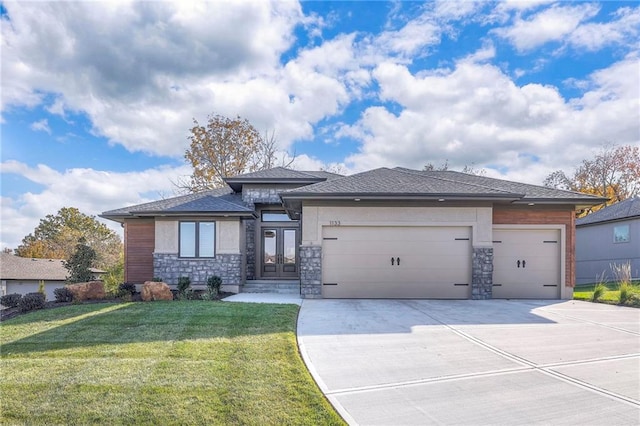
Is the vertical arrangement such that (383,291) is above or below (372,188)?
below

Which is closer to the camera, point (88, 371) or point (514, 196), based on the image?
point (88, 371)

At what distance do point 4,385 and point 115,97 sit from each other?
36.3 feet

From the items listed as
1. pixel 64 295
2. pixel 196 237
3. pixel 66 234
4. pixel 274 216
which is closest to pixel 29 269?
pixel 66 234

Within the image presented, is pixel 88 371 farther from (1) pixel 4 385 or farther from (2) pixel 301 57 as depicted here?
(2) pixel 301 57

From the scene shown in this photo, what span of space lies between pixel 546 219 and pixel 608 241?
35.1 feet

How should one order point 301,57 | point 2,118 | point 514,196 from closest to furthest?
1. point 2,118
2. point 514,196
3. point 301,57

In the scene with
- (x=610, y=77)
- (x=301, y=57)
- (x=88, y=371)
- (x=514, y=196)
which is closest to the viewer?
(x=88, y=371)

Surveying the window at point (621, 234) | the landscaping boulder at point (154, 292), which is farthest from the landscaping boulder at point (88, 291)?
the window at point (621, 234)

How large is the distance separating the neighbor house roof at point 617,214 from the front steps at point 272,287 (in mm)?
16180

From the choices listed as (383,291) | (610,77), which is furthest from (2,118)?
(610,77)

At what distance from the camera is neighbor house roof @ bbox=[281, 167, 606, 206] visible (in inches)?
391

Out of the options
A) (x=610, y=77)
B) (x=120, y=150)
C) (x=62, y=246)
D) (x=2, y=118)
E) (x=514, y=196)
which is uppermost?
(x=610, y=77)

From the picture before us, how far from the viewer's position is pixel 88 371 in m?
4.45

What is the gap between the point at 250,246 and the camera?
14.1 meters
